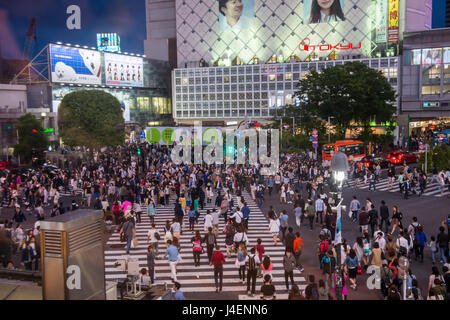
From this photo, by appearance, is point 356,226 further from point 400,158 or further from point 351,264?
point 400,158

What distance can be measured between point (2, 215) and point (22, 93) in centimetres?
4209

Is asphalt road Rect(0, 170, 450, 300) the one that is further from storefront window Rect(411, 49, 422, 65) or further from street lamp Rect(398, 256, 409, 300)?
storefront window Rect(411, 49, 422, 65)

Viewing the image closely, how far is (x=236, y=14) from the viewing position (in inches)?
3467

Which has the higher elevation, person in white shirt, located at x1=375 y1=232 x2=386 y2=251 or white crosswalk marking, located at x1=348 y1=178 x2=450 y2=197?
person in white shirt, located at x1=375 y1=232 x2=386 y2=251

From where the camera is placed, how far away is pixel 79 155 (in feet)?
146

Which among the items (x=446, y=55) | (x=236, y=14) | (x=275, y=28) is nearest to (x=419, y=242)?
(x=446, y=55)

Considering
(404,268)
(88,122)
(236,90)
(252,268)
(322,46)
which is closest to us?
(404,268)

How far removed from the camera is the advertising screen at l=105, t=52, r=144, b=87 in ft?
245

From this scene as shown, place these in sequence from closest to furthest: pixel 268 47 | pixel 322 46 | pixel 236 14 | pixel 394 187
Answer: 1. pixel 394 187
2. pixel 322 46
3. pixel 268 47
4. pixel 236 14

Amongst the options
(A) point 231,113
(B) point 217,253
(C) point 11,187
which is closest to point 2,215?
(C) point 11,187

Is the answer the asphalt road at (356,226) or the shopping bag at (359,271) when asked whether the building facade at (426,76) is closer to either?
the asphalt road at (356,226)

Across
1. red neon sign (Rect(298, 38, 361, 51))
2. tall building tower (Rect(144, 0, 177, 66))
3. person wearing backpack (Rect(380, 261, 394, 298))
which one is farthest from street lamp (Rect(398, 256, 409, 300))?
tall building tower (Rect(144, 0, 177, 66))

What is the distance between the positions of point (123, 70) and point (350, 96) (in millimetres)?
48709

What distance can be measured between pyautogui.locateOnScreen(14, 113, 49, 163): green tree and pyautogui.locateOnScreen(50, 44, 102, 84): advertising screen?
65.0 ft
